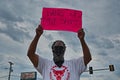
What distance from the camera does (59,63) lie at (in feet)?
13.8

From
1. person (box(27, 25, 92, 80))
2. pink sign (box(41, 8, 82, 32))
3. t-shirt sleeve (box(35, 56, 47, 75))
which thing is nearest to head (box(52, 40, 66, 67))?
person (box(27, 25, 92, 80))

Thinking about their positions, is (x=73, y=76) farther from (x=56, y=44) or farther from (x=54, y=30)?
(x=54, y=30)

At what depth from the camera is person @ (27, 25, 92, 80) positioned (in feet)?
13.7

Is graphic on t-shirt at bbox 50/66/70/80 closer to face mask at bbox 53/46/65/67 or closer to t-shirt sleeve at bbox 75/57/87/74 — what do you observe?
face mask at bbox 53/46/65/67

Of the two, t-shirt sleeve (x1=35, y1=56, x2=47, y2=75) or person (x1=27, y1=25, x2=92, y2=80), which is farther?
t-shirt sleeve (x1=35, y1=56, x2=47, y2=75)

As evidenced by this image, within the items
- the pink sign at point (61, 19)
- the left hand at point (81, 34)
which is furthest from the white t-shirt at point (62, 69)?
the pink sign at point (61, 19)

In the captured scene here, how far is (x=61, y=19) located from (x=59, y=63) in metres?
0.79

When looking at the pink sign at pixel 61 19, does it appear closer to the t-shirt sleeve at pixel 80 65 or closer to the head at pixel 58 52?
the head at pixel 58 52

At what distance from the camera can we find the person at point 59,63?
418 centimetres

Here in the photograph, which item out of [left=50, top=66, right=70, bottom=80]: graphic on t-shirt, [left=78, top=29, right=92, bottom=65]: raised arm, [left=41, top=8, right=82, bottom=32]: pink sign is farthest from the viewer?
[left=41, top=8, right=82, bottom=32]: pink sign

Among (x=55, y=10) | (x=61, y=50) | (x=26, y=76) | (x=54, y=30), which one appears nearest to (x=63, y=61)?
(x=61, y=50)

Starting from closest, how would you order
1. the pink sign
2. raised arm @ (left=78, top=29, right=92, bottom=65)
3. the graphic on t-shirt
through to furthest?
the graphic on t-shirt < raised arm @ (left=78, top=29, right=92, bottom=65) < the pink sign

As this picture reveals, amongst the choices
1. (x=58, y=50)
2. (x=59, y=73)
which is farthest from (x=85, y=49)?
(x=59, y=73)

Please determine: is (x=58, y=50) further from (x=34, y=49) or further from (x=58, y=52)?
(x=34, y=49)
